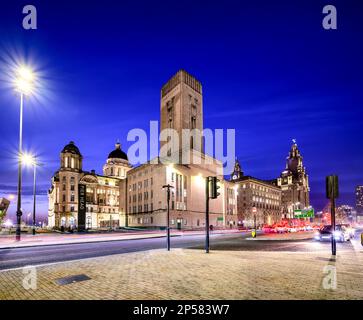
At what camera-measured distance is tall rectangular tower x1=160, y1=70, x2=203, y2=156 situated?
309ft

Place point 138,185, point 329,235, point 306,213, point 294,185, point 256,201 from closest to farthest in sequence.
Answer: point 329,235 < point 306,213 < point 138,185 < point 256,201 < point 294,185

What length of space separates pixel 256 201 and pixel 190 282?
419 feet

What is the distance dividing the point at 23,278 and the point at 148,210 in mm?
74593

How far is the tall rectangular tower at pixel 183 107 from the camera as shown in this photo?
309 ft

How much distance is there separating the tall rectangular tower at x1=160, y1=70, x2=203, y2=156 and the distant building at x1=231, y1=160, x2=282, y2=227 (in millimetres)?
35597

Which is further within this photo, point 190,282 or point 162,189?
point 162,189

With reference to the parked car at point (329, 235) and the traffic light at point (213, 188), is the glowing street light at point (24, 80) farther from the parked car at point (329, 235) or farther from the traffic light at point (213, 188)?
the parked car at point (329, 235)

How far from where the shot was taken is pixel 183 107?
3708 inches

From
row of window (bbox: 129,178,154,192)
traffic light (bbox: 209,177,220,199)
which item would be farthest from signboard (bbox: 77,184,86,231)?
traffic light (bbox: 209,177,220,199)

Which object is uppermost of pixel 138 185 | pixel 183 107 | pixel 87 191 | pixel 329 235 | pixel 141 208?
pixel 183 107

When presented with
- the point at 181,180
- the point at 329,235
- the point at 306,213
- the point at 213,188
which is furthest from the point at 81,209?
the point at 306,213

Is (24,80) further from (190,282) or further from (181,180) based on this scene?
(181,180)
